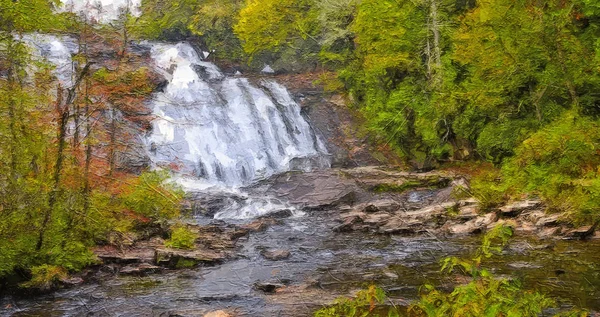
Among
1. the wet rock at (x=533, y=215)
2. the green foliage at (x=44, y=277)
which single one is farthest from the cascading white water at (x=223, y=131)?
the green foliage at (x=44, y=277)

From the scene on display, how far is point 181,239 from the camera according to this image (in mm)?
13930

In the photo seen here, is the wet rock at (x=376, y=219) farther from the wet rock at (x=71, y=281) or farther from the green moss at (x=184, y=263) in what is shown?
the wet rock at (x=71, y=281)

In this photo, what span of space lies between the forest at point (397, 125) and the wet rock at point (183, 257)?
2.32 ft

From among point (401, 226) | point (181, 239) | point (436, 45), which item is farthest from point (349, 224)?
point (436, 45)

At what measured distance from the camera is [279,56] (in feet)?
124

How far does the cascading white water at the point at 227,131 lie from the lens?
27.3 meters

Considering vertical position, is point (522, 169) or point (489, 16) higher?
point (489, 16)

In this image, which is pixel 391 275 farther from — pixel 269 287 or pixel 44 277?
pixel 44 277

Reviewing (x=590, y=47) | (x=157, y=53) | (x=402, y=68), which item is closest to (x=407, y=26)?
(x=402, y=68)

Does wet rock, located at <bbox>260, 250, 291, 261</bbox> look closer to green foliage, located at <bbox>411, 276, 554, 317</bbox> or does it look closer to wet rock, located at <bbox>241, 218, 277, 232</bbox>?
wet rock, located at <bbox>241, 218, 277, 232</bbox>

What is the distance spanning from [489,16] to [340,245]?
948 centimetres

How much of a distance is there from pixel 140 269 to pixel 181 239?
194cm

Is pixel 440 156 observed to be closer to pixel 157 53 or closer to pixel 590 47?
pixel 590 47

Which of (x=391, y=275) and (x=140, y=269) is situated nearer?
(x=391, y=275)
